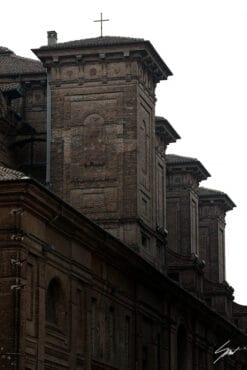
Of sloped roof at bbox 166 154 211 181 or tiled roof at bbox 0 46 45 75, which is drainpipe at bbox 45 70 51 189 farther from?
sloped roof at bbox 166 154 211 181

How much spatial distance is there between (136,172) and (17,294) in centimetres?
1996

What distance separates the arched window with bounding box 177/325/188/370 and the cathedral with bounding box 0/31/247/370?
0.30ft

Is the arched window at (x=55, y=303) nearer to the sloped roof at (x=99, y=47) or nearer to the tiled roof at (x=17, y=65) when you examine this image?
the sloped roof at (x=99, y=47)

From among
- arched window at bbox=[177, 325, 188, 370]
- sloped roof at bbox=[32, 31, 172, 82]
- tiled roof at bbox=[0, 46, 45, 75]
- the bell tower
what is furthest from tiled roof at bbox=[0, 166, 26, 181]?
arched window at bbox=[177, 325, 188, 370]

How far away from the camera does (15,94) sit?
6262 centimetres

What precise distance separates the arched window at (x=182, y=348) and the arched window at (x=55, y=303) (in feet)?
65.7

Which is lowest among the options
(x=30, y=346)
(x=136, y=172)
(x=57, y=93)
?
(x=30, y=346)

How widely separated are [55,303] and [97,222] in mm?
13856

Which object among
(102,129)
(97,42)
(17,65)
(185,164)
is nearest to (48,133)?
(102,129)

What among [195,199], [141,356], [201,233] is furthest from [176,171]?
[141,356]

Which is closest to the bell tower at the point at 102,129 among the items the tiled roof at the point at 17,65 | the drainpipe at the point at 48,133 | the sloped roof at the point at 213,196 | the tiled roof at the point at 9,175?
the drainpipe at the point at 48,133

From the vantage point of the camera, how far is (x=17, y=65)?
65750mm

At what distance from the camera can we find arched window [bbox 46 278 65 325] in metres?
46.2

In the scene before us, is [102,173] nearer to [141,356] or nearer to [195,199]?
[141,356]
